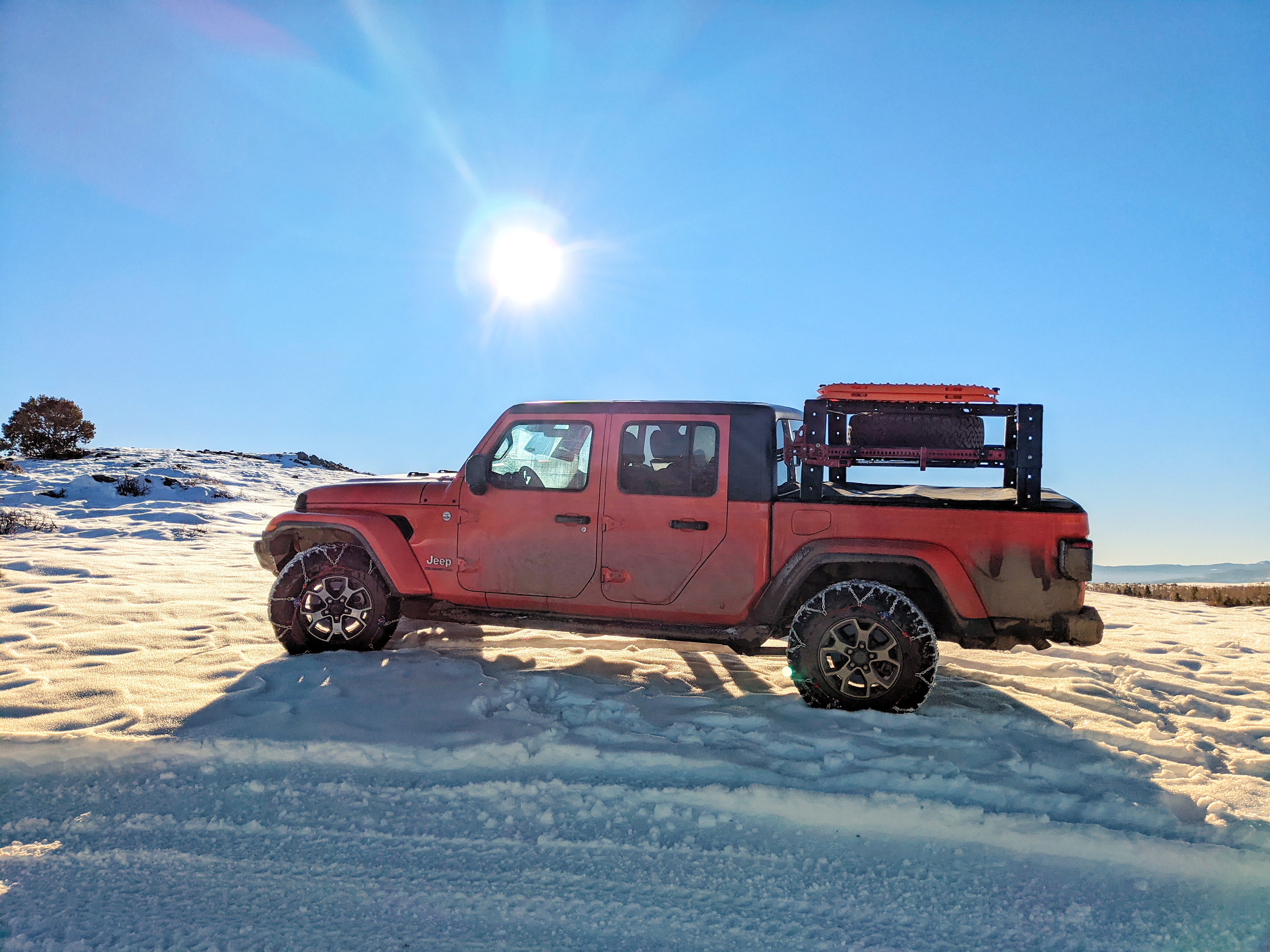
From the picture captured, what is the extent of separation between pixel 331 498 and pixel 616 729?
3.03m

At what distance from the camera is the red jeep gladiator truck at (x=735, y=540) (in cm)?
420

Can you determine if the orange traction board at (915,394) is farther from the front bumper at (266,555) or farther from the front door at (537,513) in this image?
the front bumper at (266,555)

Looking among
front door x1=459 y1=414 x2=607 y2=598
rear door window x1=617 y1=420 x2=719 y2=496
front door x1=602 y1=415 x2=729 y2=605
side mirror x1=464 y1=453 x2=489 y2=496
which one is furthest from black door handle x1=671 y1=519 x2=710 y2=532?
side mirror x1=464 y1=453 x2=489 y2=496

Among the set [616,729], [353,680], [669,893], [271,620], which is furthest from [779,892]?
[271,620]

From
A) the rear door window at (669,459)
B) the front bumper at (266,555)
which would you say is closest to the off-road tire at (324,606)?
the front bumper at (266,555)

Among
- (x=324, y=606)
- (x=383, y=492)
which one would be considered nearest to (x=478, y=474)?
(x=383, y=492)

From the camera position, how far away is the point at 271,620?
16.9 ft

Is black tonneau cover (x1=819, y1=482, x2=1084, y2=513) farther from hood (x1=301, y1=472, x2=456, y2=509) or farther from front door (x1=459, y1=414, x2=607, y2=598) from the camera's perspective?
hood (x1=301, y1=472, x2=456, y2=509)

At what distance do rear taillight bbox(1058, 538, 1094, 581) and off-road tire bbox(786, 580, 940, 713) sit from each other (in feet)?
2.69

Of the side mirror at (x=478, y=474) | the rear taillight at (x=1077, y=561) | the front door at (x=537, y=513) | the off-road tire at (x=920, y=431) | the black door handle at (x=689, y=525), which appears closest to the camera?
the rear taillight at (x=1077, y=561)

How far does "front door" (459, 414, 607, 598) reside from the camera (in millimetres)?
4801

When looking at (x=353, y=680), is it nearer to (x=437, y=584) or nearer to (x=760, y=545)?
(x=437, y=584)

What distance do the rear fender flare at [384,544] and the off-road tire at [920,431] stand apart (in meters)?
3.18

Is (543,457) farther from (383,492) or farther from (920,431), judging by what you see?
(920,431)
